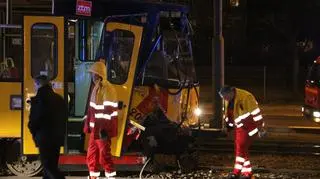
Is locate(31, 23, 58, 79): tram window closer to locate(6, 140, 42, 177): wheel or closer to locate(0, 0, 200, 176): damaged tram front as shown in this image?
locate(0, 0, 200, 176): damaged tram front

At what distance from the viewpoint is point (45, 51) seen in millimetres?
10336

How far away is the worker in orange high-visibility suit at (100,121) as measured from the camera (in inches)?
372

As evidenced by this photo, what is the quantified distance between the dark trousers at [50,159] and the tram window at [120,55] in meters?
2.10

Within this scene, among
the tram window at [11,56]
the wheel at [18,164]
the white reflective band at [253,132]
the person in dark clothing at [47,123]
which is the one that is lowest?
the wheel at [18,164]

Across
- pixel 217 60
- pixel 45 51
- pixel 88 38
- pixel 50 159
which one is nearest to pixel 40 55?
pixel 45 51

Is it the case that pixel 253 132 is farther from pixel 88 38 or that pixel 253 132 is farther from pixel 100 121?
pixel 88 38

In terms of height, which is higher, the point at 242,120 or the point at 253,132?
the point at 242,120

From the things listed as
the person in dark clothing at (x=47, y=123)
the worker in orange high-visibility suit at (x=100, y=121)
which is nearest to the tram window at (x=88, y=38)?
the worker in orange high-visibility suit at (x=100, y=121)

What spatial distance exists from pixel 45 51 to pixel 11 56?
1.94ft

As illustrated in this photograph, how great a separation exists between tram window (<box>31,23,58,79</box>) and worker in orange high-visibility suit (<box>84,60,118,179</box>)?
104 cm

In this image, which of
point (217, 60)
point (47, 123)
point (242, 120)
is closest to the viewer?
point (47, 123)

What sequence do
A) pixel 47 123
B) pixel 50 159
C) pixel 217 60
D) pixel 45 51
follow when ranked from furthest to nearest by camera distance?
pixel 217 60
pixel 45 51
pixel 50 159
pixel 47 123

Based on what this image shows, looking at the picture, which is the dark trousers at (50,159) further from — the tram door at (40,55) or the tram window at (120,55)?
the tram window at (120,55)

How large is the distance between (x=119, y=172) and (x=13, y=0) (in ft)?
11.3
